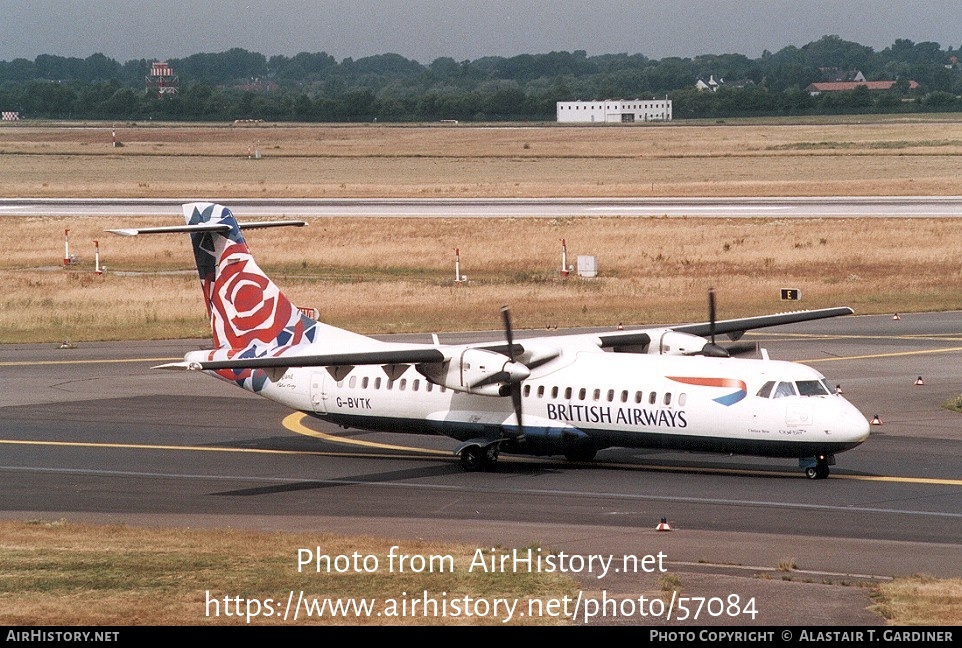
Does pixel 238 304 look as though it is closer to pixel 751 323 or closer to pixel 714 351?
pixel 714 351

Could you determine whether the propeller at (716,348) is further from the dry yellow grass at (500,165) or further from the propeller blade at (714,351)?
the dry yellow grass at (500,165)

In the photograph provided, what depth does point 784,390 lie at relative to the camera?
87.5ft

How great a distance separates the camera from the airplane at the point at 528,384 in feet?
87.8

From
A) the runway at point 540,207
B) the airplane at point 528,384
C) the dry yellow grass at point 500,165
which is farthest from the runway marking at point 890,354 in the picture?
the dry yellow grass at point 500,165

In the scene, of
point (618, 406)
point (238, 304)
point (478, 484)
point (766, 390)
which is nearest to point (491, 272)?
point (238, 304)

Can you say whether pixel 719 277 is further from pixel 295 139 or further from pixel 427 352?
pixel 295 139

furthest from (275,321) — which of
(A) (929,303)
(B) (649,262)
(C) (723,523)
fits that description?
(B) (649,262)

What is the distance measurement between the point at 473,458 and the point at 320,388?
4.18 metres

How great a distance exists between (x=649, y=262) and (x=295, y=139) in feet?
445

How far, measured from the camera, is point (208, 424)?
3494cm

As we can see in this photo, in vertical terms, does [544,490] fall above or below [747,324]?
below

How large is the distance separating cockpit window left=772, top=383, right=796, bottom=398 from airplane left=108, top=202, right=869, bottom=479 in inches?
0.8

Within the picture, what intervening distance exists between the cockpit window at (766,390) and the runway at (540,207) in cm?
5574

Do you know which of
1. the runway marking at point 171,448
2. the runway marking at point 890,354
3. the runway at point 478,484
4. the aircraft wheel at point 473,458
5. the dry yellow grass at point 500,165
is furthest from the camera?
the dry yellow grass at point 500,165
